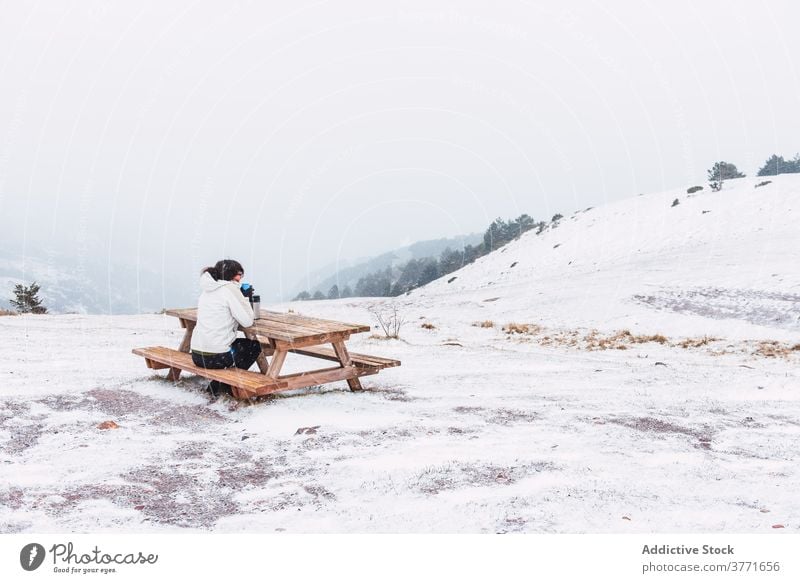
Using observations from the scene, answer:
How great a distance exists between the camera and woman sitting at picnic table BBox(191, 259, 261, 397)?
24.6ft

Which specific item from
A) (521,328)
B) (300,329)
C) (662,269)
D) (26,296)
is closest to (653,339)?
(521,328)

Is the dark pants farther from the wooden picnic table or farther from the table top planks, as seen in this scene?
the table top planks

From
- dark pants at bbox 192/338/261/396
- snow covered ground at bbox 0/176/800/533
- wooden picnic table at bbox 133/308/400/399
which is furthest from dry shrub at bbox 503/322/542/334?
dark pants at bbox 192/338/261/396

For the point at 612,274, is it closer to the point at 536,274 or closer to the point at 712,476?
the point at 536,274

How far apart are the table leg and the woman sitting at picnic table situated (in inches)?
39.9

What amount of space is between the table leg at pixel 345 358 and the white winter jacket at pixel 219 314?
1057 mm

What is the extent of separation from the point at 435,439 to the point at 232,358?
9.89 ft

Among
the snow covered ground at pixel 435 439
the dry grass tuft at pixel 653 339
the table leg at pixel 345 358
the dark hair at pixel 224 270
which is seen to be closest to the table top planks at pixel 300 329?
the table leg at pixel 345 358

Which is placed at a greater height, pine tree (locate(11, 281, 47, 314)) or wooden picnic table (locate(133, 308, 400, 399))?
pine tree (locate(11, 281, 47, 314))

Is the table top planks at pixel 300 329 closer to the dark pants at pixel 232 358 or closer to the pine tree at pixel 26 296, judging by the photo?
the dark pants at pixel 232 358

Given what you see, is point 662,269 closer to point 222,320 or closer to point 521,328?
point 521,328

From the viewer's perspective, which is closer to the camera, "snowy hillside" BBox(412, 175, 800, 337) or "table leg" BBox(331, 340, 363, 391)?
"table leg" BBox(331, 340, 363, 391)

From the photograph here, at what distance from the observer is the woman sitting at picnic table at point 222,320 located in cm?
748

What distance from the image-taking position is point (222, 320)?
7.65 m
